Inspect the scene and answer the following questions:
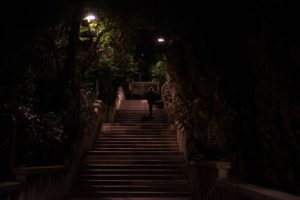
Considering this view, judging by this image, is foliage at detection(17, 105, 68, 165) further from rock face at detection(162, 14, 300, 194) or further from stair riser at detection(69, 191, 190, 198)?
rock face at detection(162, 14, 300, 194)

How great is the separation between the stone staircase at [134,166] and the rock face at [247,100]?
1.23m

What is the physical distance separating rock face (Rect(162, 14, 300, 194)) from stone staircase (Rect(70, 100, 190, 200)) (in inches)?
48.4

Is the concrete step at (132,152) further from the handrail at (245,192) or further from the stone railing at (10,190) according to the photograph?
the stone railing at (10,190)

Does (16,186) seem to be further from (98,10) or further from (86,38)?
(86,38)

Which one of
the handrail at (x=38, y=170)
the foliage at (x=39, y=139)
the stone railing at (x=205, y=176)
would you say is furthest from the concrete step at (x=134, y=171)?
the handrail at (x=38, y=170)

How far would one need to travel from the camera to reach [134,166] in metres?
14.5

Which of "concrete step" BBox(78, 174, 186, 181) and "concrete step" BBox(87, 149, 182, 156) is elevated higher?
"concrete step" BBox(87, 149, 182, 156)

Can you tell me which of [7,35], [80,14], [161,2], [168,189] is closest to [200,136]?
[168,189]

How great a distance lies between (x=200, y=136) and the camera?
1354 cm

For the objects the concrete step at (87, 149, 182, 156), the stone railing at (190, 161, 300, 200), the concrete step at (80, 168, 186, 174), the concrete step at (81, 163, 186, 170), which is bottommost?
the concrete step at (80, 168, 186, 174)

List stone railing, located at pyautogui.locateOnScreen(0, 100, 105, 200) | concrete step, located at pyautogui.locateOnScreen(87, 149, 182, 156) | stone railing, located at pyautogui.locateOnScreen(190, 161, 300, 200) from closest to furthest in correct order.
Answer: stone railing, located at pyautogui.locateOnScreen(190, 161, 300, 200), stone railing, located at pyautogui.locateOnScreen(0, 100, 105, 200), concrete step, located at pyautogui.locateOnScreen(87, 149, 182, 156)

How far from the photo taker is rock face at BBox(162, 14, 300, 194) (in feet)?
21.3

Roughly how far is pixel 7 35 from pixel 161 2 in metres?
3.91

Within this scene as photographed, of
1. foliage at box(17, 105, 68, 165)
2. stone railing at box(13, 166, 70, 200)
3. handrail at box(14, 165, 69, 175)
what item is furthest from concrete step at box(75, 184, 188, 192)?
foliage at box(17, 105, 68, 165)
